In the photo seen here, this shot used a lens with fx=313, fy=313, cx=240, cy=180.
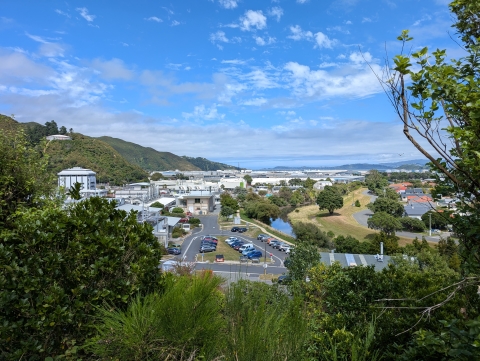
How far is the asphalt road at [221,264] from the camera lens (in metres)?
13.9

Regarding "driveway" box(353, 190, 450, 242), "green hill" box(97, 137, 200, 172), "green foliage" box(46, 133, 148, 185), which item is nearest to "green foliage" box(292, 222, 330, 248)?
"driveway" box(353, 190, 450, 242)

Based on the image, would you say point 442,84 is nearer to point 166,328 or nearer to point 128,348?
point 166,328

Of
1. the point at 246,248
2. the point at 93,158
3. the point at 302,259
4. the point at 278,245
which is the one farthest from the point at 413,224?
the point at 93,158

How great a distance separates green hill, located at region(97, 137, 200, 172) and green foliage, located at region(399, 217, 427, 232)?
80.8 metres

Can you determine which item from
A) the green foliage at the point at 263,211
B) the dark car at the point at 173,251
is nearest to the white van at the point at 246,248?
the dark car at the point at 173,251

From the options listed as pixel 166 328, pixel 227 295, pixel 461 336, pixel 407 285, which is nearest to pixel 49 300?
pixel 166 328

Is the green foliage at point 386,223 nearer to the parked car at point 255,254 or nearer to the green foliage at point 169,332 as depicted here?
the parked car at point 255,254

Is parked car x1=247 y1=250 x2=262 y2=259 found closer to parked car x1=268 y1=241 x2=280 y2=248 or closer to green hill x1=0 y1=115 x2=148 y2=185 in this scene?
parked car x1=268 y1=241 x2=280 y2=248

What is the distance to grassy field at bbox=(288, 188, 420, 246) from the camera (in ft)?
76.9

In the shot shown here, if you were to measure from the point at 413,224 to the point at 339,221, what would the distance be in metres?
6.32

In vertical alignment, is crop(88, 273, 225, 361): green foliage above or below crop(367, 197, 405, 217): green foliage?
above

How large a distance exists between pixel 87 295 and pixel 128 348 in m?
0.54

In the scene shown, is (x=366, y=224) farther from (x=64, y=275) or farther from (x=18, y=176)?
(x=64, y=275)

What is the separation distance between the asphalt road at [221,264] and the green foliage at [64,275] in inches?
269
